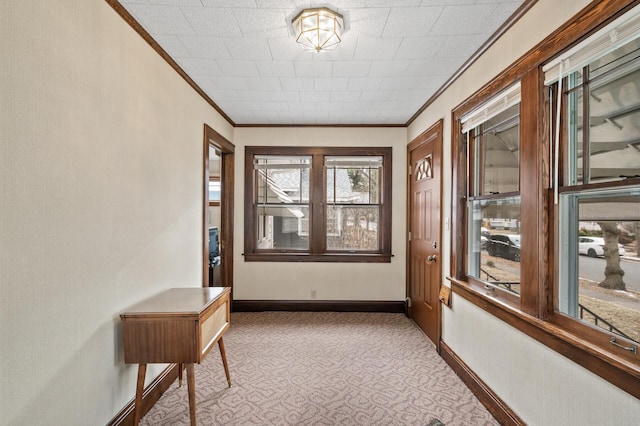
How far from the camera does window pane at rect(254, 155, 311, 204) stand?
4414mm

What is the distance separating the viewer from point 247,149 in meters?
4.33

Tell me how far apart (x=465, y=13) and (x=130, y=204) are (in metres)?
2.36

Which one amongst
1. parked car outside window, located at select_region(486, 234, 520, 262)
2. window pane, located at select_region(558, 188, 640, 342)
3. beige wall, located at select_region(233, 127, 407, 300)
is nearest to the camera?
window pane, located at select_region(558, 188, 640, 342)

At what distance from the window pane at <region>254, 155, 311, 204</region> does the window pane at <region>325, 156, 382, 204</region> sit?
361mm

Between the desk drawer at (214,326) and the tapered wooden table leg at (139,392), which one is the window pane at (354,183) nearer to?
the desk drawer at (214,326)

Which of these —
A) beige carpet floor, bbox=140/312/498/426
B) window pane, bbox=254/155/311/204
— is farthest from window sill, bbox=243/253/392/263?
beige carpet floor, bbox=140/312/498/426

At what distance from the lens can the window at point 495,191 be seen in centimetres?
211

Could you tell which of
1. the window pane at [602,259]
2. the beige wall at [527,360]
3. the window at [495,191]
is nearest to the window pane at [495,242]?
the window at [495,191]

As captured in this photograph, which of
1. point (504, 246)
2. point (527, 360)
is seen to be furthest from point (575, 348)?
point (504, 246)

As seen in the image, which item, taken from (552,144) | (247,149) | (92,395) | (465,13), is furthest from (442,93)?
(92,395)

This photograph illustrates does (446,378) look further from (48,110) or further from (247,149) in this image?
(247,149)

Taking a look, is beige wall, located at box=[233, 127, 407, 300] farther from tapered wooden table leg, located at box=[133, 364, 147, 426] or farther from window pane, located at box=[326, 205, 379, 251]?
tapered wooden table leg, located at box=[133, 364, 147, 426]

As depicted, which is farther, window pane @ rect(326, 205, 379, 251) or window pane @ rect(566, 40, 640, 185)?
window pane @ rect(326, 205, 379, 251)

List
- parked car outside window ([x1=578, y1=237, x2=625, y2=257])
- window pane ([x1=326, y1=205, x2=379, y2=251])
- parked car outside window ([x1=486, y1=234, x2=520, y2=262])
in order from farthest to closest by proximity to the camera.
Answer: window pane ([x1=326, y1=205, x2=379, y2=251]) < parked car outside window ([x1=486, y1=234, x2=520, y2=262]) < parked car outside window ([x1=578, y1=237, x2=625, y2=257])
